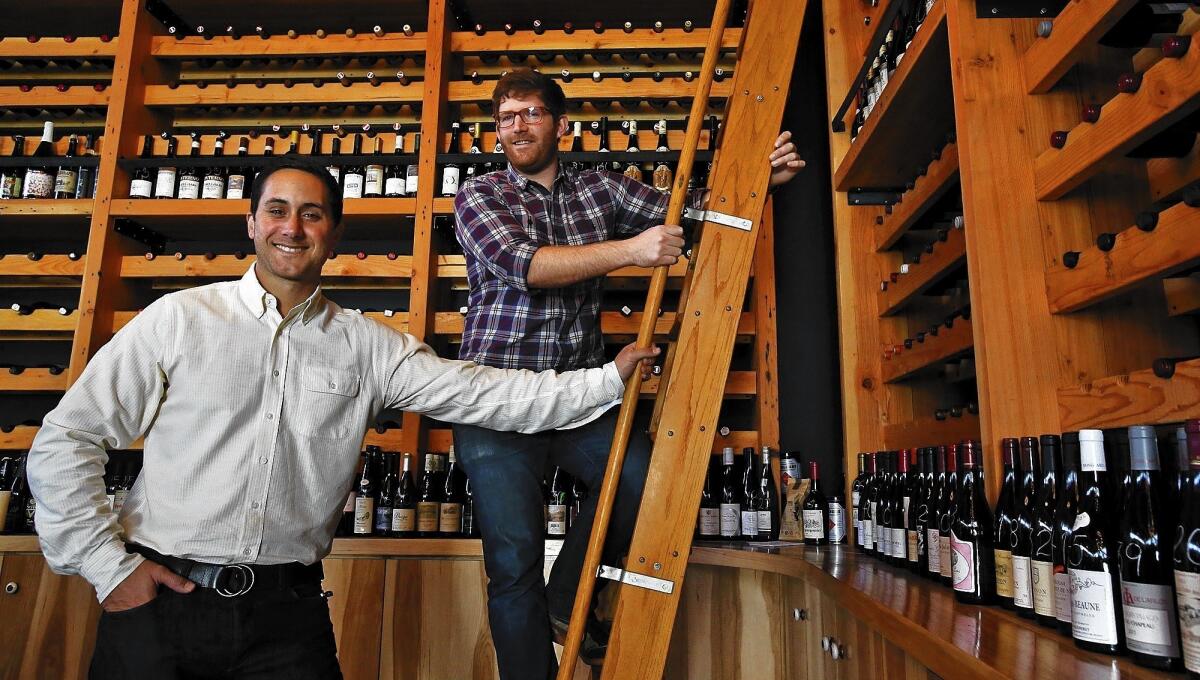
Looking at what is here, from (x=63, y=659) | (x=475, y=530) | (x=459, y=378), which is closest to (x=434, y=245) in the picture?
(x=475, y=530)

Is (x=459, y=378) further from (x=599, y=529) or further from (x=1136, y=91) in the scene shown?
(x=1136, y=91)

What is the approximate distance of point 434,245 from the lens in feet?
10.1

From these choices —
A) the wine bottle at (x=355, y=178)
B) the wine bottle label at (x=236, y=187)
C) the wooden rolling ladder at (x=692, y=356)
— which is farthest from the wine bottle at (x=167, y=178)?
the wooden rolling ladder at (x=692, y=356)

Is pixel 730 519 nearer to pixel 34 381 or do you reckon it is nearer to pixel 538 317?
pixel 538 317

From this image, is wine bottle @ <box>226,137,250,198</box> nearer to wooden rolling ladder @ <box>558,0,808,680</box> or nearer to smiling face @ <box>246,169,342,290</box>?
smiling face @ <box>246,169,342,290</box>

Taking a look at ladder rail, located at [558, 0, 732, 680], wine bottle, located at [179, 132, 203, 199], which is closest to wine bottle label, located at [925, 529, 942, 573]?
ladder rail, located at [558, 0, 732, 680]

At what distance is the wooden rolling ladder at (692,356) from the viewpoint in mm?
1341

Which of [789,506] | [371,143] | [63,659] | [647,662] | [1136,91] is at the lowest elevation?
[63,659]

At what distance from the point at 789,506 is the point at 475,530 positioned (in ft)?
3.55

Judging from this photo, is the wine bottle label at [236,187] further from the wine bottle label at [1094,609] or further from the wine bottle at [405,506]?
the wine bottle label at [1094,609]

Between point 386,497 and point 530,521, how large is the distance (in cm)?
155

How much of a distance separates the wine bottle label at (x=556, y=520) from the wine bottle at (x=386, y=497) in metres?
0.56

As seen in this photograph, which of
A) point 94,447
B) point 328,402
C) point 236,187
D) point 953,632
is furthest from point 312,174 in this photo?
point 236,187

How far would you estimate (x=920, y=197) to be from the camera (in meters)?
2.20
